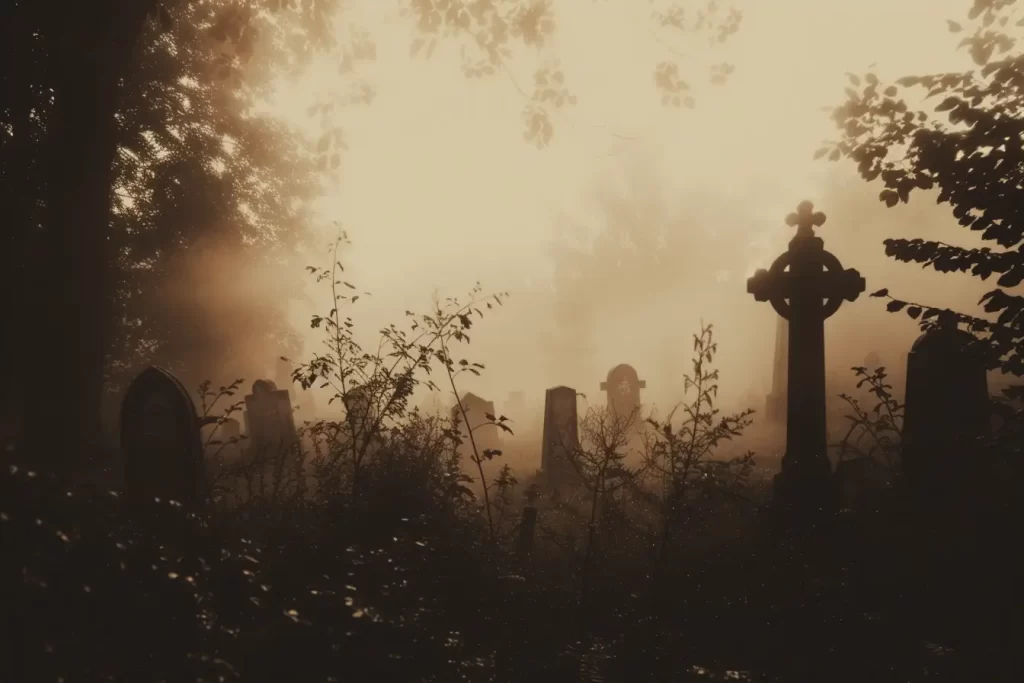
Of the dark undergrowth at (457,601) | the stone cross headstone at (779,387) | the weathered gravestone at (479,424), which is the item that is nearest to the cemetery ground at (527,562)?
the dark undergrowth at (457,601)

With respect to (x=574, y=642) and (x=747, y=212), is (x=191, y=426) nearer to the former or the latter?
(x=574, y=642)

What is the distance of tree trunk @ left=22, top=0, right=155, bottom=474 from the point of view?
5.71 metres

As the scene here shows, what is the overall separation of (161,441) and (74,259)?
2036mm

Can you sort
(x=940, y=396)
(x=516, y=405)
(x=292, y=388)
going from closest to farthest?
(x=940, y=396)
(x=516, y=405)
(x=292, y=388)

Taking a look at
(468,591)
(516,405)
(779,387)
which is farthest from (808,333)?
(516,405)

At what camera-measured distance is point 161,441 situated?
17.6ft

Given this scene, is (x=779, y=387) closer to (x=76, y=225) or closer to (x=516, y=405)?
(x=516, y=405)

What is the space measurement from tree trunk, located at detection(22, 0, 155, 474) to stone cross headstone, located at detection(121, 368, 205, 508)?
805 mm

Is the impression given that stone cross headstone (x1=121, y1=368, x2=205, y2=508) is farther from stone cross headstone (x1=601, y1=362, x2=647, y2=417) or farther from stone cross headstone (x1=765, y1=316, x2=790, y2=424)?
stone cross headstone (x1=765, y1=316, x2=790, y2=424)

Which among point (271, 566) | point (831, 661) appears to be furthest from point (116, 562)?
point (831, 661)

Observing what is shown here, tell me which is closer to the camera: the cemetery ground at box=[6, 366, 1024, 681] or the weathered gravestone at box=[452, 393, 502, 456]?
the cemetery ground at box=[6, 366, 1024, 681]

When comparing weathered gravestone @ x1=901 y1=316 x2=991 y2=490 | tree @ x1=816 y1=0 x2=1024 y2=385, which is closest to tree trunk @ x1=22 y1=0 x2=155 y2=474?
tree @ x1=816 y1=0 x2=1024 y2=385

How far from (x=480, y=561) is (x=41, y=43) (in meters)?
7.13

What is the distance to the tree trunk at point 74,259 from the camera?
5.71 metres
